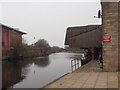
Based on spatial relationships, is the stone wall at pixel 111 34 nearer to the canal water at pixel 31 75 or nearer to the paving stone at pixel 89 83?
the paving stone at pixel 89 83

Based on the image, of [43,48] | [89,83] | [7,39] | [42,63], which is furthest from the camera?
[43,48]

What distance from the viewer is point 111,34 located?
33.3 ft

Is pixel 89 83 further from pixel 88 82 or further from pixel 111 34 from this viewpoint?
pixel 111 34

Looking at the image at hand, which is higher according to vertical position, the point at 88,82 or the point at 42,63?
the point at 88,82

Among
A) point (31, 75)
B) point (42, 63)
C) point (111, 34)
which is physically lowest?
point (42, 63)

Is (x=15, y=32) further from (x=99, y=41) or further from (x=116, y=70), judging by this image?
(x=116, y=70)

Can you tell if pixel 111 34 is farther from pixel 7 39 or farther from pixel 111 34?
pixel 7 39

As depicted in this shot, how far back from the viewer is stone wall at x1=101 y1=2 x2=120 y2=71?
33.0 ft

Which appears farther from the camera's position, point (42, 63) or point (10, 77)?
point (42, 63)

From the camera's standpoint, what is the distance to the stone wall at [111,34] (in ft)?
33.0

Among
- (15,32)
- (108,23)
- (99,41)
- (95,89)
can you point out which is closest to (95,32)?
(99,41)

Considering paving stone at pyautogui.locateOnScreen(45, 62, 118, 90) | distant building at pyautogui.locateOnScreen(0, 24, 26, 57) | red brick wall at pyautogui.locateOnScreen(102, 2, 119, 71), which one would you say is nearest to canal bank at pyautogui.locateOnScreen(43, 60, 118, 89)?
paving stone at pyautogui.locateOnScreen(45, 62, 118, 90)

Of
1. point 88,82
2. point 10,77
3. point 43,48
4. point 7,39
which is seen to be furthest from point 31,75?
point 43,48

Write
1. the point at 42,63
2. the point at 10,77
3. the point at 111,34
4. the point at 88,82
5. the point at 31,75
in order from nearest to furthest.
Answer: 1. the point at 88,82
2. the point at 111,34
3. the point at 10,77
4. the point at 31,75
5. the point at 42,63
